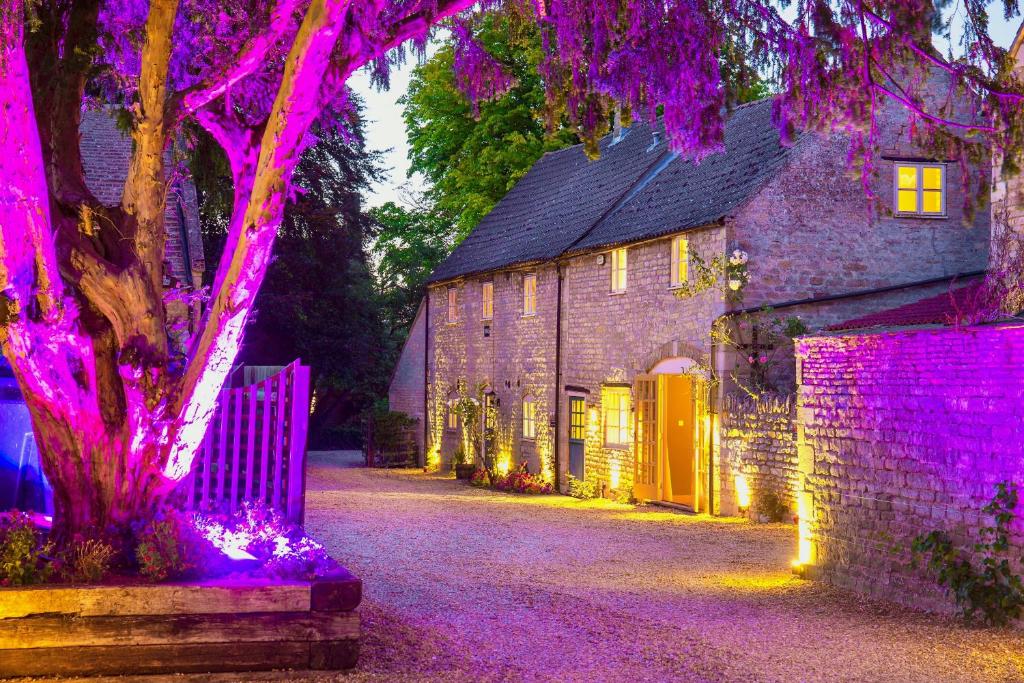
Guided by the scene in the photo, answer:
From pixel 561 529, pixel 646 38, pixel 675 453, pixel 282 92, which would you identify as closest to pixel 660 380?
pixel 675 453

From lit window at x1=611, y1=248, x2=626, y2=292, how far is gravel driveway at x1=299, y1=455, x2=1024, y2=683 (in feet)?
20.6

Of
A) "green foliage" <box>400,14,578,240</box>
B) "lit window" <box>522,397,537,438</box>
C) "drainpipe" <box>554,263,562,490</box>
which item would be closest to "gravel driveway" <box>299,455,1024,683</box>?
"drainpipe" <box>554,263,562,490</box>

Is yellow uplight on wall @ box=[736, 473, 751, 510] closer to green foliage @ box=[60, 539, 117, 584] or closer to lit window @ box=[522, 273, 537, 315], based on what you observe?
lit window @ box=[522, 273, 537, 315]

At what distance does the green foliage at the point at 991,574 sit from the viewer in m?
9.11

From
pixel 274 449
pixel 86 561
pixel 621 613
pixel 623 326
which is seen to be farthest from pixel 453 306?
pixel 86 561

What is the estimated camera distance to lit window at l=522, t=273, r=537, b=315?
2577cm

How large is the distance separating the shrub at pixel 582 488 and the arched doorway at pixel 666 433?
1.78 metres

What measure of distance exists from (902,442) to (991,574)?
1534mm

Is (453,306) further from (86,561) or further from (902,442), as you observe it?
(86,561)

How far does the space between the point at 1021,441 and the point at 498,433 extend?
18722 mm

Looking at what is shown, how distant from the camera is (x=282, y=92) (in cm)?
861

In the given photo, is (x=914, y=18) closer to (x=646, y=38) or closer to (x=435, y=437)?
(x=646, y=38)

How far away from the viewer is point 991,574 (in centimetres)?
928

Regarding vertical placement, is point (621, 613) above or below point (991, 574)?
below
